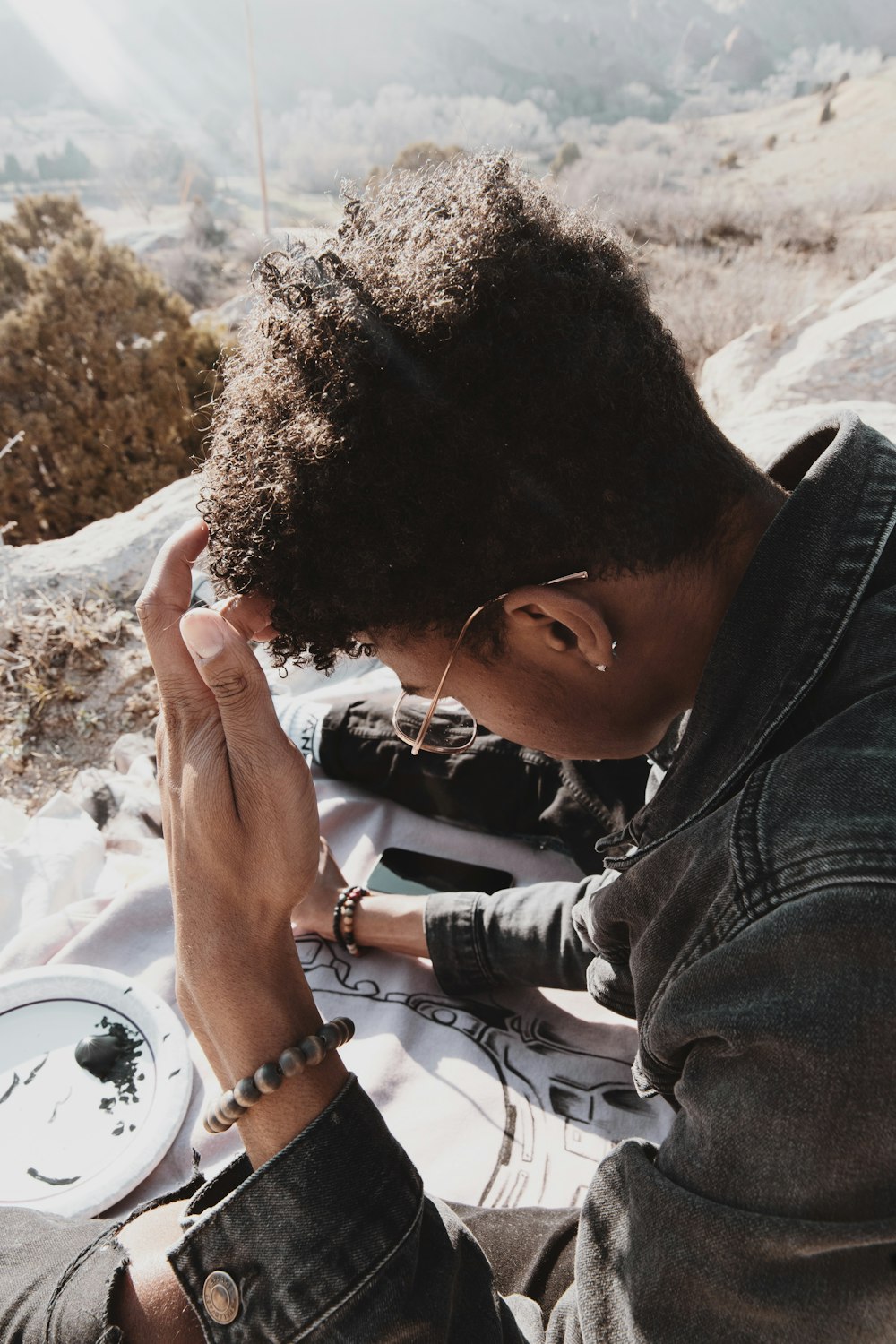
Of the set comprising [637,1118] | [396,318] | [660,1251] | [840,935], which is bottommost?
[637,1118]

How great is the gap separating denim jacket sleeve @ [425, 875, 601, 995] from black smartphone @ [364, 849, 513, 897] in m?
0.33

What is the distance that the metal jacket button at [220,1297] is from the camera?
122cm

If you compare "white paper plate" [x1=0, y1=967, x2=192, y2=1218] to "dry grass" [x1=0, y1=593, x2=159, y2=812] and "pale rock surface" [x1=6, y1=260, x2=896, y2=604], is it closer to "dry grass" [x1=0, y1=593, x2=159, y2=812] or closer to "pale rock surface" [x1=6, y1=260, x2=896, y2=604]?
"dry grass" [x1=0, y1=593, x2=159, y2=812]

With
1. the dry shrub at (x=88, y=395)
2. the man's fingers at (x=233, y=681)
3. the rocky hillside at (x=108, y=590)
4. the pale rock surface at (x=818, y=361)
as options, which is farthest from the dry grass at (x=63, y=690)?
the pale rock surface at (x=818, y=361)

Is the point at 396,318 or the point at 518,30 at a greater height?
the point at 518,30

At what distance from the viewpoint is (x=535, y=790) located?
2.57 meters

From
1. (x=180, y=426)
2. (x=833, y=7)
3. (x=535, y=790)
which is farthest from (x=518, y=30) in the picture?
(x=535, y=790)

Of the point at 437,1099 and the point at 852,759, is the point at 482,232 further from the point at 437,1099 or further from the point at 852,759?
the point at 437,1099

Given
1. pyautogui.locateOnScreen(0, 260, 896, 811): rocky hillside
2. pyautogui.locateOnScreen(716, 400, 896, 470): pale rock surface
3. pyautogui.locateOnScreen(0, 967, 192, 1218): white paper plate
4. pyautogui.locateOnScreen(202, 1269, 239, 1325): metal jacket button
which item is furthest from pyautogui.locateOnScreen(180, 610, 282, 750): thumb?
pyautogui.locateOnScreen(716, 400, 896, 470): pale rock surface

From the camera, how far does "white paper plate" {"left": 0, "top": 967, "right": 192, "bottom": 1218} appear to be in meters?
1.69

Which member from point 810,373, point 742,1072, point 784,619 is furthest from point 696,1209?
point 810,373

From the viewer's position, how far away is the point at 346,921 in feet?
7.41

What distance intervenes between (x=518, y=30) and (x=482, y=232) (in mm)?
44585

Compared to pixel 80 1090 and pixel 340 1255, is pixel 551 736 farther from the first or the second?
pixel 80 1090
